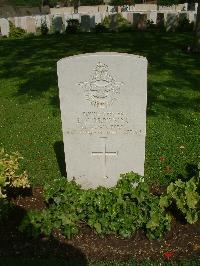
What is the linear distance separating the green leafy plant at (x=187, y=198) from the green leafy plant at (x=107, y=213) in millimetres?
207

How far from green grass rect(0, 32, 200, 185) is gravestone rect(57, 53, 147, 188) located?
1021 millimetres

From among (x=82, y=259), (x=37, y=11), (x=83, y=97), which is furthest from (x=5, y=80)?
(x=37, y=11)

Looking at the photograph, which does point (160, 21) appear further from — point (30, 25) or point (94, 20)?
point (30, 25)

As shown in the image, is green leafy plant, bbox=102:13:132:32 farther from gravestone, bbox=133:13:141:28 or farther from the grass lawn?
the grass lawn

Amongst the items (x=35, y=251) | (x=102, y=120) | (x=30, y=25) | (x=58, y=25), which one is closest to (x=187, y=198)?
(x=102, y=120)

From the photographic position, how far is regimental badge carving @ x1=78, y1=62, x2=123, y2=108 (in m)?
5.16

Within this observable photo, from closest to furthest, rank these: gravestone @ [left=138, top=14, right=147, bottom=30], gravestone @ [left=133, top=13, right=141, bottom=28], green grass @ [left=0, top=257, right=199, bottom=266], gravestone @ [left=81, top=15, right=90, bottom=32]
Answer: green grass @ [left=0, top=257, right=199, bottom=266] < gravestone @ [left=138, top=14, right=147, bottom=30] < gravestone @ [left=81, top=15, right=90, bottom=32] < gravestone @ [left=133, top=13, right=141, bottom=28]

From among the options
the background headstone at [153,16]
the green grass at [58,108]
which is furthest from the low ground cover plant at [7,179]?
the background headstone at [153,16]

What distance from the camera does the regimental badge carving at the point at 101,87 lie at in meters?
5.16

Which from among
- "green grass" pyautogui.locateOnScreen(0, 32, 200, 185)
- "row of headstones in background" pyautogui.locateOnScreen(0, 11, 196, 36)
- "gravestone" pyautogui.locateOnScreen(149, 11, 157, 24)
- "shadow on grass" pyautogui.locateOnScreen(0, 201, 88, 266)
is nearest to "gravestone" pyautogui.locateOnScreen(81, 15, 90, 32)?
"row of headstones in background" pyautogui.locateOnScreen(0, 11, 196, 36)

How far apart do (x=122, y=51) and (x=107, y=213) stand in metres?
10.7

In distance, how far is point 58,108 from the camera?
962 centimetres

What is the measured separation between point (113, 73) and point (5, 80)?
25.0ft

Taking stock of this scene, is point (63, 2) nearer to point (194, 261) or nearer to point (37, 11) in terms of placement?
point (37, 11)
